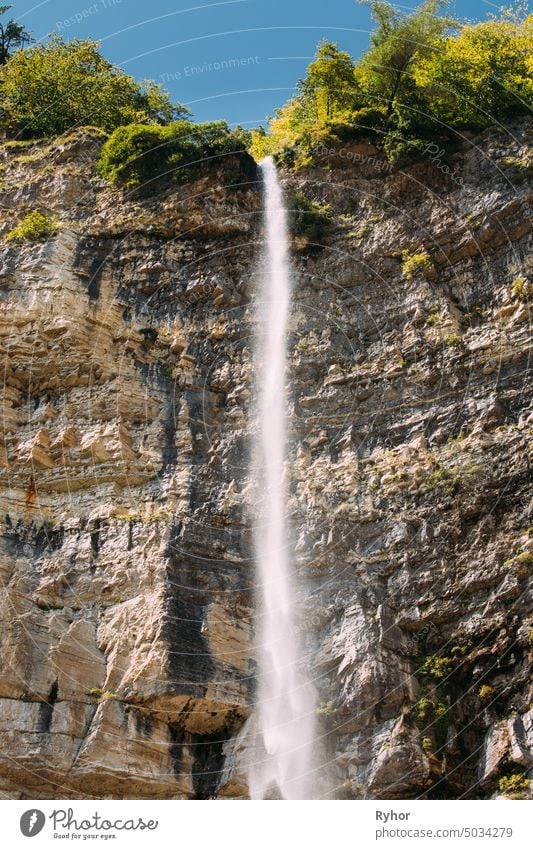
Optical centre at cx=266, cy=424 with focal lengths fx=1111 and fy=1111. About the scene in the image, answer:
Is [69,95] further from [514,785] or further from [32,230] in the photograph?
[514,785]

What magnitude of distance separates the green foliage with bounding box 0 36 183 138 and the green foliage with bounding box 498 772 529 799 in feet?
78.1

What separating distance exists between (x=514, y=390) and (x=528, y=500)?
2994mm

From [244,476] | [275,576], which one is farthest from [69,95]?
[275,576]

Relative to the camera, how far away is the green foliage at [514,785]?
2059cm

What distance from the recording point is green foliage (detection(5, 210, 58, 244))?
1198 inches

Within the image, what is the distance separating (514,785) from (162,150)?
2011cm

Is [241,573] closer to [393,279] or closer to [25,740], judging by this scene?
[25,740]

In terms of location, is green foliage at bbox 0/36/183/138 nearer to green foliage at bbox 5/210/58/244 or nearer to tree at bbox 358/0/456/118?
green foliage at bbox 5/210/58/244

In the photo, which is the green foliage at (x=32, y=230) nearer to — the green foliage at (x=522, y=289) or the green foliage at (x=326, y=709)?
the green foliage at (x=522, y=289)

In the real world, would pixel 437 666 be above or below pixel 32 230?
below

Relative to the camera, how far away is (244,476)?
2730 cm

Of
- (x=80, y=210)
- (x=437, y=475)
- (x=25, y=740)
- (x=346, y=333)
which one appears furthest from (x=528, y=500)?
(x=80, y=210)

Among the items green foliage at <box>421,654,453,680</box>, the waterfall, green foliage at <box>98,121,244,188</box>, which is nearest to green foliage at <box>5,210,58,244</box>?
green foliage at <box>98,121,244,188</box>

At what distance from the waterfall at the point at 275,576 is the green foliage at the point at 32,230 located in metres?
6.03
